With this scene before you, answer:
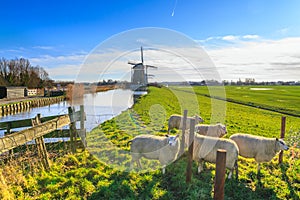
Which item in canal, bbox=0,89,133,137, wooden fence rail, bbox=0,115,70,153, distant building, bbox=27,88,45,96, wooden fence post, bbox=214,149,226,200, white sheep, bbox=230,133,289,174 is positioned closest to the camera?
wooden fence post, bbox=214,149,226,200

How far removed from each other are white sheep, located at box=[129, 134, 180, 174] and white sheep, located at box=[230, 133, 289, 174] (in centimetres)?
221

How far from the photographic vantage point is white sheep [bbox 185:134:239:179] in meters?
6.22

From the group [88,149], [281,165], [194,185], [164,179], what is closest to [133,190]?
[164,179]

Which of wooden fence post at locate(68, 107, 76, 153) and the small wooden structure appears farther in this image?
the small wooden structure

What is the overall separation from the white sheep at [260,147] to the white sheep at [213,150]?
0.88 meters

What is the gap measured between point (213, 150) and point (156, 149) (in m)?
1.74

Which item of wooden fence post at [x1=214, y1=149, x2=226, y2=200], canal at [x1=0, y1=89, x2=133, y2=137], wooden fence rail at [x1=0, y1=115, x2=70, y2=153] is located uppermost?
wooden fence rail at [x1=0, y1=115, x2=70, y2=153]

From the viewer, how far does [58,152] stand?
7.96 metres

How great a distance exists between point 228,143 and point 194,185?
1.71m

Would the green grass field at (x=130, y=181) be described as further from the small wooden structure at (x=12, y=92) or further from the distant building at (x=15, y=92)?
the distant building at (x=15, y=92)

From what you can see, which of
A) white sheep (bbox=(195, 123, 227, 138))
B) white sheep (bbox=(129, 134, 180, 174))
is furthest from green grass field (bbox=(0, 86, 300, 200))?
white sheep (bbox=(195, 123, 227, 138))

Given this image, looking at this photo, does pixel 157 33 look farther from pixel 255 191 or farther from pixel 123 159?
pixel 255 191

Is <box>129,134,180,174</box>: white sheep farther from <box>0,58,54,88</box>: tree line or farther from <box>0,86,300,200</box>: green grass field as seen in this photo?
<box>0,58,54,88</box>: tree line

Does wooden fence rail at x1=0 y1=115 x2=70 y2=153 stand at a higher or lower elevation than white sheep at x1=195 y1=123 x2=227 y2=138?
higher
